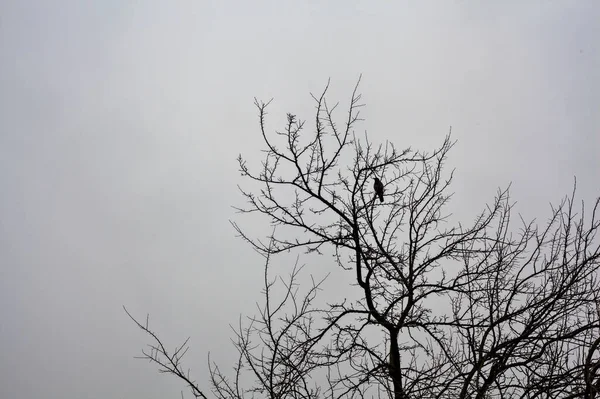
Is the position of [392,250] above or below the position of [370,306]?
above

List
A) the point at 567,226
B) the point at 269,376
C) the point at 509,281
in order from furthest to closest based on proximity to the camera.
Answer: the point at 509,281
the point at 567,226
the point at 269,376

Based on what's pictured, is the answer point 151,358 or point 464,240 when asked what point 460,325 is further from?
point 151,358

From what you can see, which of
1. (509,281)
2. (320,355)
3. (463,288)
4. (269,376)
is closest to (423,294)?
(463,288)

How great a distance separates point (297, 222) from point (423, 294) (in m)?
1.45

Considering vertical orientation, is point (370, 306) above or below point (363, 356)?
above

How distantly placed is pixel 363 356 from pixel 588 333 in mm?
1966

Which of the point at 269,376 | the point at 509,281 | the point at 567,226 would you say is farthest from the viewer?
the point at 509,281

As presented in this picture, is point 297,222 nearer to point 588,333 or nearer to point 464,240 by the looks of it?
point 464,240

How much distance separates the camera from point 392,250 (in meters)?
5.07

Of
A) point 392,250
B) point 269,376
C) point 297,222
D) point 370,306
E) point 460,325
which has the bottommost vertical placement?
point 269,376

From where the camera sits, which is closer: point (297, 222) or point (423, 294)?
point (423, 294)

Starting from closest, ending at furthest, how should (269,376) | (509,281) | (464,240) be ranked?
1. (269,376)
2. (509,281)
3. (464,240)

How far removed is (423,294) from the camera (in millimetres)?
4859

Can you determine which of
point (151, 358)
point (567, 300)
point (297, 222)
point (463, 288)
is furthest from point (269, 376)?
point (567, 300)
